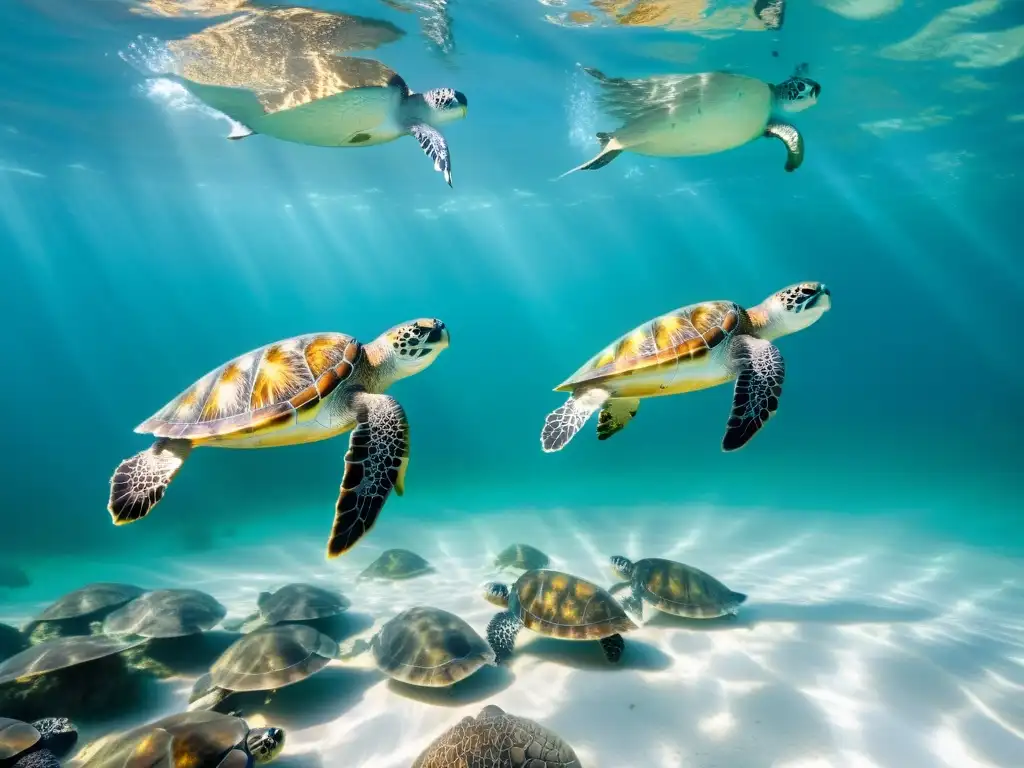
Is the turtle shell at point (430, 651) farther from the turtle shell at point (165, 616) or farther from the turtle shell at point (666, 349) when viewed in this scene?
the turtle shell at point (666, 349)

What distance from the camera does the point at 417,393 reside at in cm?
6241

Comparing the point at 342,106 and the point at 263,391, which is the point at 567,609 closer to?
the point at 263,391

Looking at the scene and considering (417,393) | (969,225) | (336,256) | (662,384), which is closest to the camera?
(662,384)

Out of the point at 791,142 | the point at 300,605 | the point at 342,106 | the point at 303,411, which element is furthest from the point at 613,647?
the point at 342,106

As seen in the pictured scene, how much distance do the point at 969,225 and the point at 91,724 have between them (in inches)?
1583

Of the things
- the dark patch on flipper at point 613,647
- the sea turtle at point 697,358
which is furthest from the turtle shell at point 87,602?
the sea turtle at point 697,358

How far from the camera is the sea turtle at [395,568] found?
7.95 meters

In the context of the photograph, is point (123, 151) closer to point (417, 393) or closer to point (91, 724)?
point (91, 724)

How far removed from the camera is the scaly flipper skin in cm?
295

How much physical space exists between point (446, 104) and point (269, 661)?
511 cm

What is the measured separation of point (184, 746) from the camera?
2.49 metres

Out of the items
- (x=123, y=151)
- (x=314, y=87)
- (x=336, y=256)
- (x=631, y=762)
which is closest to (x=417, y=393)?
(x=336, y=256)

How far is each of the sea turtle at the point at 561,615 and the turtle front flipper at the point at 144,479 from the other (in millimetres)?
2720

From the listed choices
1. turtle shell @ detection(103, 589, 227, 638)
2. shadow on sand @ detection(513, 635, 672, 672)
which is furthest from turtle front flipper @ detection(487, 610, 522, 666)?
turtle shell @ detection(103, 589, 227, 638)
